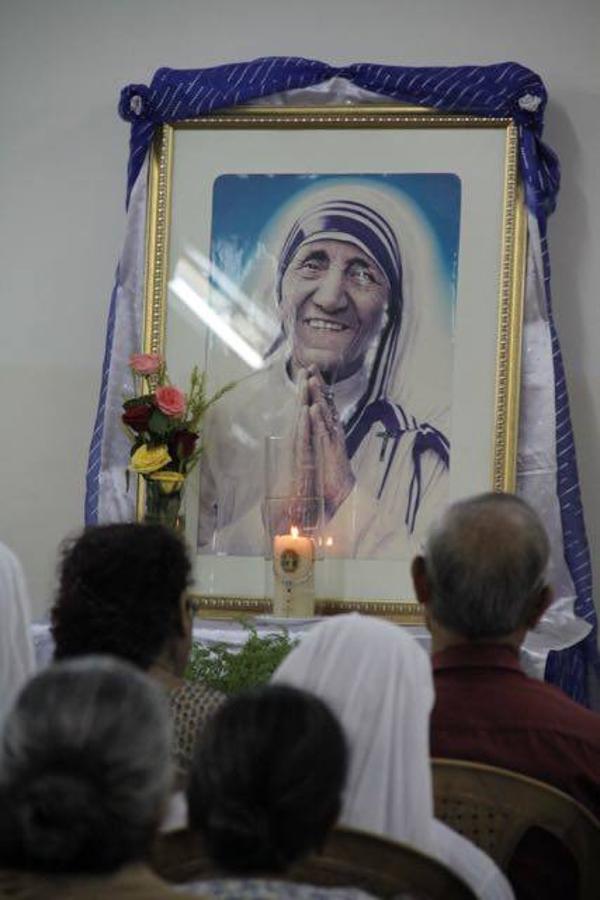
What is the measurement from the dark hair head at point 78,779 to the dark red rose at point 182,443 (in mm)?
3122

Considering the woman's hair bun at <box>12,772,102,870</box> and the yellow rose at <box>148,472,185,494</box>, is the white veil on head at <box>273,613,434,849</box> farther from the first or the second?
the yellow rose at <box>148,472,185,494</box>

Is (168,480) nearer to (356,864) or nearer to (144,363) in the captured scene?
(144,363)

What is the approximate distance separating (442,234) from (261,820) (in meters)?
3.41

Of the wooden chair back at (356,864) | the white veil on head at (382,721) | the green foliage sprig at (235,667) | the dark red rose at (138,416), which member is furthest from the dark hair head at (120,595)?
the dark red rose at (138,416)

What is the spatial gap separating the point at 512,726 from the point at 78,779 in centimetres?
113

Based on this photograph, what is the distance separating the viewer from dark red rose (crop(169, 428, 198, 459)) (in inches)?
192

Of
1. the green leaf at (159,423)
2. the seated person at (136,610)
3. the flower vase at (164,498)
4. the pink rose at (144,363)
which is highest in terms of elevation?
the pink rose at (144,363)

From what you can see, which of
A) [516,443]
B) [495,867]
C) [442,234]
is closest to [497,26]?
[442,234]

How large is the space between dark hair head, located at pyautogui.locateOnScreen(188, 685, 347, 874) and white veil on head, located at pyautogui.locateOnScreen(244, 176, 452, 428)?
3.15 meters

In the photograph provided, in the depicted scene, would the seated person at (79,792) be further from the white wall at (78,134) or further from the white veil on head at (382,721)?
the white wall at (78,134)

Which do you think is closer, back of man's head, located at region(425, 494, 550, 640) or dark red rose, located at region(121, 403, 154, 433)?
back of man's head, located at region(425, 494, 550, 640)

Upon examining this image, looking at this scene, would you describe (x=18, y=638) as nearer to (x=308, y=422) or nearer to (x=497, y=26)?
(x=308, y=422)

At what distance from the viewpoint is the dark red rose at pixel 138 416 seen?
484 centimetres

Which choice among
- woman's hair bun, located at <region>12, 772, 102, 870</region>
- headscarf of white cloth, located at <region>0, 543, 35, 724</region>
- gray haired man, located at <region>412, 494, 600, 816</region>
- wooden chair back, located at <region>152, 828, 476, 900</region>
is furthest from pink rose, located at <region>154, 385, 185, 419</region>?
woman's hair bun, located at <region>12, 772, 102, 870</region>
